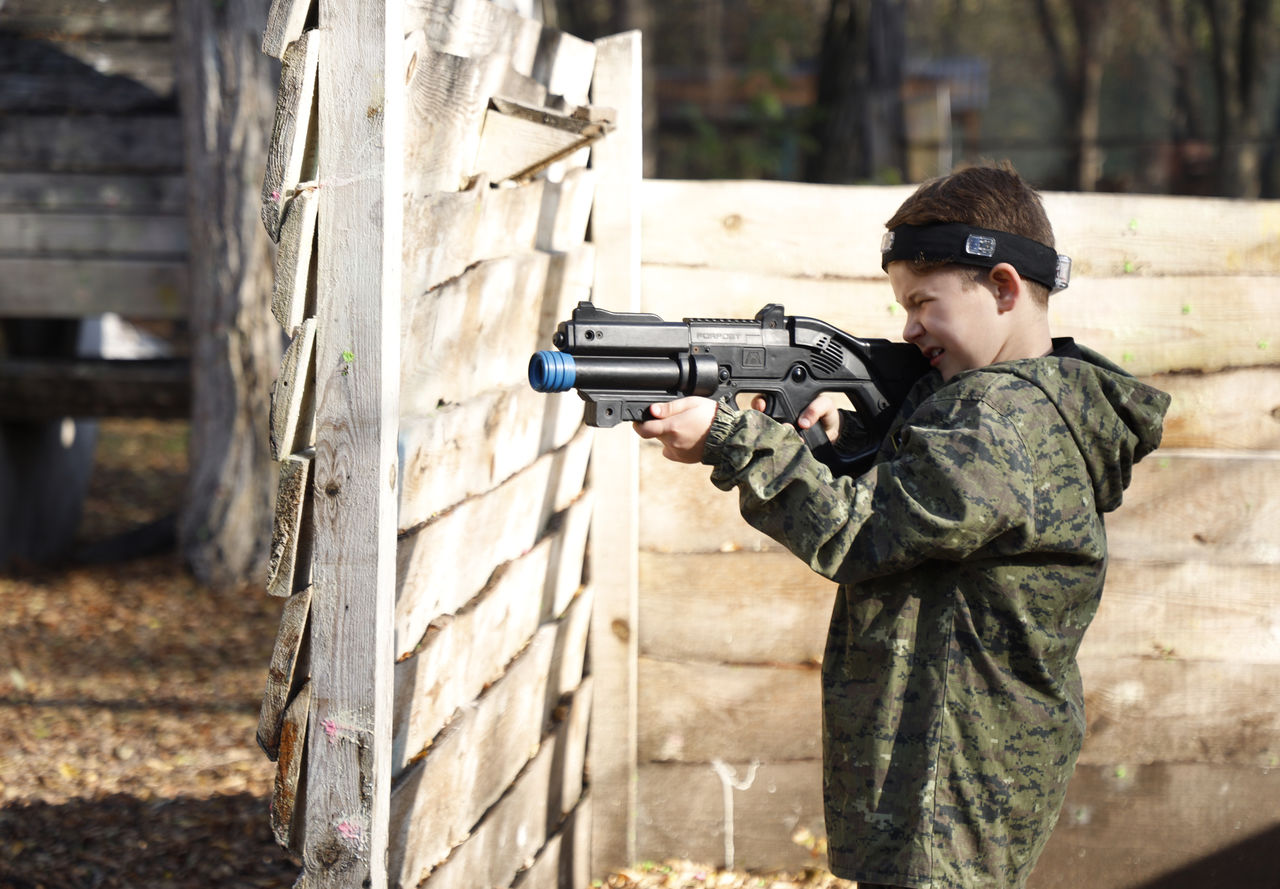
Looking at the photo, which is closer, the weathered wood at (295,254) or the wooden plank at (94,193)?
the weathered wood at (295,254)

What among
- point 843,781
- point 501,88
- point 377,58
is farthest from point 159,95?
point 843,781

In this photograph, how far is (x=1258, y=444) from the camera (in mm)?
3445

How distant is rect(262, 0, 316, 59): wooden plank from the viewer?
71.5 inches

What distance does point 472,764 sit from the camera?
2.48 m

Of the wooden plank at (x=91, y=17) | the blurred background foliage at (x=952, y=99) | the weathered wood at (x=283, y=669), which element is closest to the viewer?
the weathered wood at (x=283, y=669)

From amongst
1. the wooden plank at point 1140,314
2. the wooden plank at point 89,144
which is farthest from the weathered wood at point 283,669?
the wooden plank at point 89,144

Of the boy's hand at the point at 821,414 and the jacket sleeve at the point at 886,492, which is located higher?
the boy's hand at the point at 821,414

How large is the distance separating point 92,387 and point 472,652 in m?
5.11

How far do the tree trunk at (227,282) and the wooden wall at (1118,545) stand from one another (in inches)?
135

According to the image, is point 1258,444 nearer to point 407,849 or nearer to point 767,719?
point 767,719

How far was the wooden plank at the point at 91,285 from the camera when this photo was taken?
21.3ft

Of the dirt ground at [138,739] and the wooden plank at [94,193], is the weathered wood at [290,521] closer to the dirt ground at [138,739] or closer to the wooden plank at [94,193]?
the dirt ground at [138,739]

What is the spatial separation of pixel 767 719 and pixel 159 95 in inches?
206

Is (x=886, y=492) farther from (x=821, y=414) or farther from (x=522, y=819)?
(x=522, y=819)
